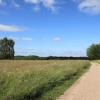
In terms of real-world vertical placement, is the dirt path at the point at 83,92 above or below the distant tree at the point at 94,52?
below

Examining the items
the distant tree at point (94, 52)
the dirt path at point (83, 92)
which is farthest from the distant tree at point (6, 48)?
the dirt path at point (83, 92)

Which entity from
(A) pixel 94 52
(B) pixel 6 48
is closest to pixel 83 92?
(B) pixel 6 48

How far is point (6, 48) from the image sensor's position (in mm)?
130125

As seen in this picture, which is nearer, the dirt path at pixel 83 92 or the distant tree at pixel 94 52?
the dirt path at pixel 83 92

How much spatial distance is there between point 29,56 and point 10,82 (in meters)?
114

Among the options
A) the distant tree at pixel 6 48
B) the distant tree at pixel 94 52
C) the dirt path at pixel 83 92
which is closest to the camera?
the dirt path at pixel 83 92

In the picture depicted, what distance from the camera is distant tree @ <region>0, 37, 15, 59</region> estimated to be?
5059 inches

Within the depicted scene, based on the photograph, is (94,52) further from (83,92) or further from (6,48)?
(83,92)

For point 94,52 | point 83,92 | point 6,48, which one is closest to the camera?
point 83,92

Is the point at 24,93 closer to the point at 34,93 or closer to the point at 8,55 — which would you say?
the point at 34,93

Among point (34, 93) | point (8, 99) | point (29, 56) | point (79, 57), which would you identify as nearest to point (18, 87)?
point (34, 93)

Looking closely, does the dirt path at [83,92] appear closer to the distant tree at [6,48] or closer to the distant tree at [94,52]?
the distant tree at [6,48]

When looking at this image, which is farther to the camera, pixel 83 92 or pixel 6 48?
pixel 6 48

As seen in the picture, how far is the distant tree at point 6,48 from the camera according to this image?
128 metres
